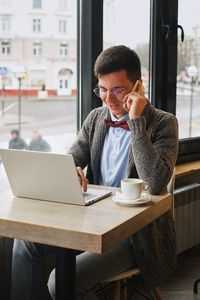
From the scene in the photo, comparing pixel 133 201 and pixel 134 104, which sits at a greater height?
pixel 134 104

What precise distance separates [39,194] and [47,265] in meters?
0.90

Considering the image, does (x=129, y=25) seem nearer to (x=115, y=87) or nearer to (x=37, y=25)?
(x=37, y=25)

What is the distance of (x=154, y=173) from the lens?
73.7 inches

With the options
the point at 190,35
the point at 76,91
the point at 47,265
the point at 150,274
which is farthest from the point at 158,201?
the point at 190,35

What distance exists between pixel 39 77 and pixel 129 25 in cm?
81

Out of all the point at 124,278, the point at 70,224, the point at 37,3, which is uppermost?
the point at 37,3

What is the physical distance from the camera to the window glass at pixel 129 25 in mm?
2939

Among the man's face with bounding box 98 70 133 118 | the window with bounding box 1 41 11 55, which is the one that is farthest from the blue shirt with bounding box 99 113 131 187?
the window with bounding box 1 41 11 55

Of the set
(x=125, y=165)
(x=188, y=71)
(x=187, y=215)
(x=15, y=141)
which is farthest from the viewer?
(x=188, y=71)

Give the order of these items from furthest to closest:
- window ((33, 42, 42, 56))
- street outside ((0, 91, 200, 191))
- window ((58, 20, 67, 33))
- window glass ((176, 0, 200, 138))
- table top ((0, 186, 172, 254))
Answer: window glass ((176, 0, 200, 138))
window ((58, 20, 67, 33))
window ((33, 42, 42, 56))
street outside ((0, 91, 200, 191))
table top ((0, 186, 172, 254))

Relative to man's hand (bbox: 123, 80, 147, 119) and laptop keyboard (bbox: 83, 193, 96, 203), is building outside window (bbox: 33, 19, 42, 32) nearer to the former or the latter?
man's hand (bbox: 123, 80, 147, 119)

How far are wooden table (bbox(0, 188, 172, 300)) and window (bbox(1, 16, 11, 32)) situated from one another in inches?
37.1

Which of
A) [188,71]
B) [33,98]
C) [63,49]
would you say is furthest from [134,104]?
[188,71]

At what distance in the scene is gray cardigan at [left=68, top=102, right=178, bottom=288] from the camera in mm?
1868
